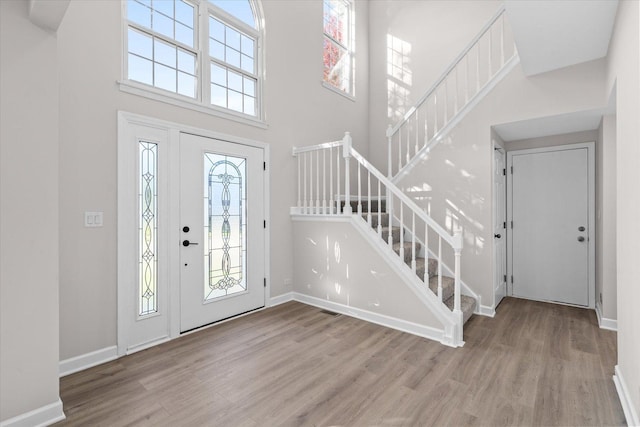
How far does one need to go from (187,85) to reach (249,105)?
821 mm

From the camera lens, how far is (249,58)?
13.0ft

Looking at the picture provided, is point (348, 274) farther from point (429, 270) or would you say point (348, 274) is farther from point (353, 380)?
point (353, 380)

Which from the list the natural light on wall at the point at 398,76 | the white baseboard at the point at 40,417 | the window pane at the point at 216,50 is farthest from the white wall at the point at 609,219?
the white baseboard at the point at 40,417

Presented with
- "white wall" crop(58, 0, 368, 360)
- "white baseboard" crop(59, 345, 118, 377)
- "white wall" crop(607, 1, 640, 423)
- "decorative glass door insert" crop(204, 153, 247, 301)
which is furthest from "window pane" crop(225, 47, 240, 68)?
"white wall" crop(607, 1, 640, 423)

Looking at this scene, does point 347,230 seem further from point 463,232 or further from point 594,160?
point 594,160

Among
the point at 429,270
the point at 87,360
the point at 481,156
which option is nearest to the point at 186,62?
the point at 87,360

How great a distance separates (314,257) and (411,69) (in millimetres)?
3582

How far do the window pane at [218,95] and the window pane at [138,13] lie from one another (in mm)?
807

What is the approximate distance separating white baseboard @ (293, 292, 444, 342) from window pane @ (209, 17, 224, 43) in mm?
3302

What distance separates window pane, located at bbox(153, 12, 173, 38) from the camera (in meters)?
3.05

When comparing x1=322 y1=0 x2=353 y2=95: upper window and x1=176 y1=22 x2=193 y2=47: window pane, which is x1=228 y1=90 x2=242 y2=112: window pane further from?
x1=322 y1=0 x2=353 y2=95: upper window

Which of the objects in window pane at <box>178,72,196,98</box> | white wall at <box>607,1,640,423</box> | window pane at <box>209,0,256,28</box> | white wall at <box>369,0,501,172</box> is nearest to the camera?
white wall at <box>607,1,640,423</box>

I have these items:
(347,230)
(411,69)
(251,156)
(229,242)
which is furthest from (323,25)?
(229,242)

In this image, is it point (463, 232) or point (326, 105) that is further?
point (326, 105)
